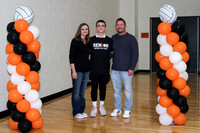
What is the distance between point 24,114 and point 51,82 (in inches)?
78.0

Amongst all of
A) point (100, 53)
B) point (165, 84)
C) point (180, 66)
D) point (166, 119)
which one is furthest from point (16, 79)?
point (180, 66)

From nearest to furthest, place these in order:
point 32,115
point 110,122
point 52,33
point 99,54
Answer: point 32,115 < point 110,122 < point 99,54 < point 52,33

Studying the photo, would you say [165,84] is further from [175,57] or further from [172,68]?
[175,57]

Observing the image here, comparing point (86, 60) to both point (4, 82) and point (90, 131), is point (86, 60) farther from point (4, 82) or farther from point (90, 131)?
point (4, 82)

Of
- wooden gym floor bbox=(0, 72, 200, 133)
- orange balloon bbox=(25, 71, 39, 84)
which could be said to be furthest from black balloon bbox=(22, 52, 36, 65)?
wooden gym floor bbox=(0, 72, 200, 133)

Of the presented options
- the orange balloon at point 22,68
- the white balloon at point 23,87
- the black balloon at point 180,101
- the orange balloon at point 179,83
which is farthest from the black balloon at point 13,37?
the black balloon at point 180,101

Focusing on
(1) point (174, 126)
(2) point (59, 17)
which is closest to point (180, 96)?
(1) point (174, 126)

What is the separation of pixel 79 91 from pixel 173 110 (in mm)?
1432

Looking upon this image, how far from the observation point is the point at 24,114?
3.27 metres

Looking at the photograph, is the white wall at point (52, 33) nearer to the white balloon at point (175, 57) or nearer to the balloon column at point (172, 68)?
the balloon column at point (172, 68)

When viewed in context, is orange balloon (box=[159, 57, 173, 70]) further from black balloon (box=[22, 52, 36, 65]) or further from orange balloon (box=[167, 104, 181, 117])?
black balloon (box=[22, 52, 36, 65])

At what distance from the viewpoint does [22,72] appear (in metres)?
3.18

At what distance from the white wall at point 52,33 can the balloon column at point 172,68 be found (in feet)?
7.89

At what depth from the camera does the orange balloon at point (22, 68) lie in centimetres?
317
